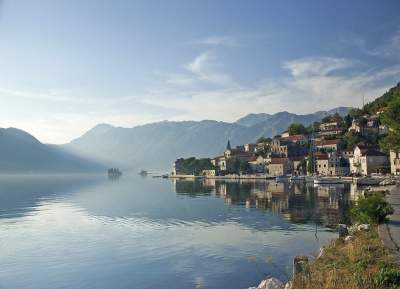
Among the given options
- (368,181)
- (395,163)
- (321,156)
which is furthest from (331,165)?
(368,181)

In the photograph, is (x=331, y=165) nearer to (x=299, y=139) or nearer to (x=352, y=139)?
(x=352, y=139)

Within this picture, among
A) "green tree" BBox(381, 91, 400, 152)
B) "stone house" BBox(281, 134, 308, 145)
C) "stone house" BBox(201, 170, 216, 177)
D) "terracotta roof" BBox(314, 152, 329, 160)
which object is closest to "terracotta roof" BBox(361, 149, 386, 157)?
"terracotta roof" BBox(314, 152, 329, 160)

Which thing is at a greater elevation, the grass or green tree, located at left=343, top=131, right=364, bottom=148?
green tree, located at left=343, top=131, right=364, bottom=148

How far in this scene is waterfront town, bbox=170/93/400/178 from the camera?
124 meters

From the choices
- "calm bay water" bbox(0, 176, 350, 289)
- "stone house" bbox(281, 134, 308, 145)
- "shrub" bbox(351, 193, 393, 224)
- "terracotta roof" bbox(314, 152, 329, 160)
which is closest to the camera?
"calm bay water" bbox(0, 176, 350, 289)

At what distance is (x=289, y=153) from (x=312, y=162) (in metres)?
23.9

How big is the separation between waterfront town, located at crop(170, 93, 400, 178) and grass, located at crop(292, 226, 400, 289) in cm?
9536

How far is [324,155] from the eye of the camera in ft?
471

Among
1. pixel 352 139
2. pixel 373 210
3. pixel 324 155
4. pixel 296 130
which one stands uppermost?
pixel 296 130

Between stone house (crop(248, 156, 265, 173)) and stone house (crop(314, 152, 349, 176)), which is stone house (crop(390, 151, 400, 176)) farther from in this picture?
stone house (crop(248, 156, 265, 173))

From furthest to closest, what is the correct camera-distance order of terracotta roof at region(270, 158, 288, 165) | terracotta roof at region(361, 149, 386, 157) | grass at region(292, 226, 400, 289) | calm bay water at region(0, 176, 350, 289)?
terracotta roof at region(270, 158, 288, 165) → terracotta roof at region(361, 149, 386, 157) → calm bay water at region(0, 176, 350, 289) → grass at region(292, 226, 400, 289)

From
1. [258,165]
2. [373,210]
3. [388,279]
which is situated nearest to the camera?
[388,279]

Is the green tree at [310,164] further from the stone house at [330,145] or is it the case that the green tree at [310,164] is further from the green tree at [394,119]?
the green tree at [394,119]

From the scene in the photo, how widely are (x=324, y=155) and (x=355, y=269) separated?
132218 millimetres
